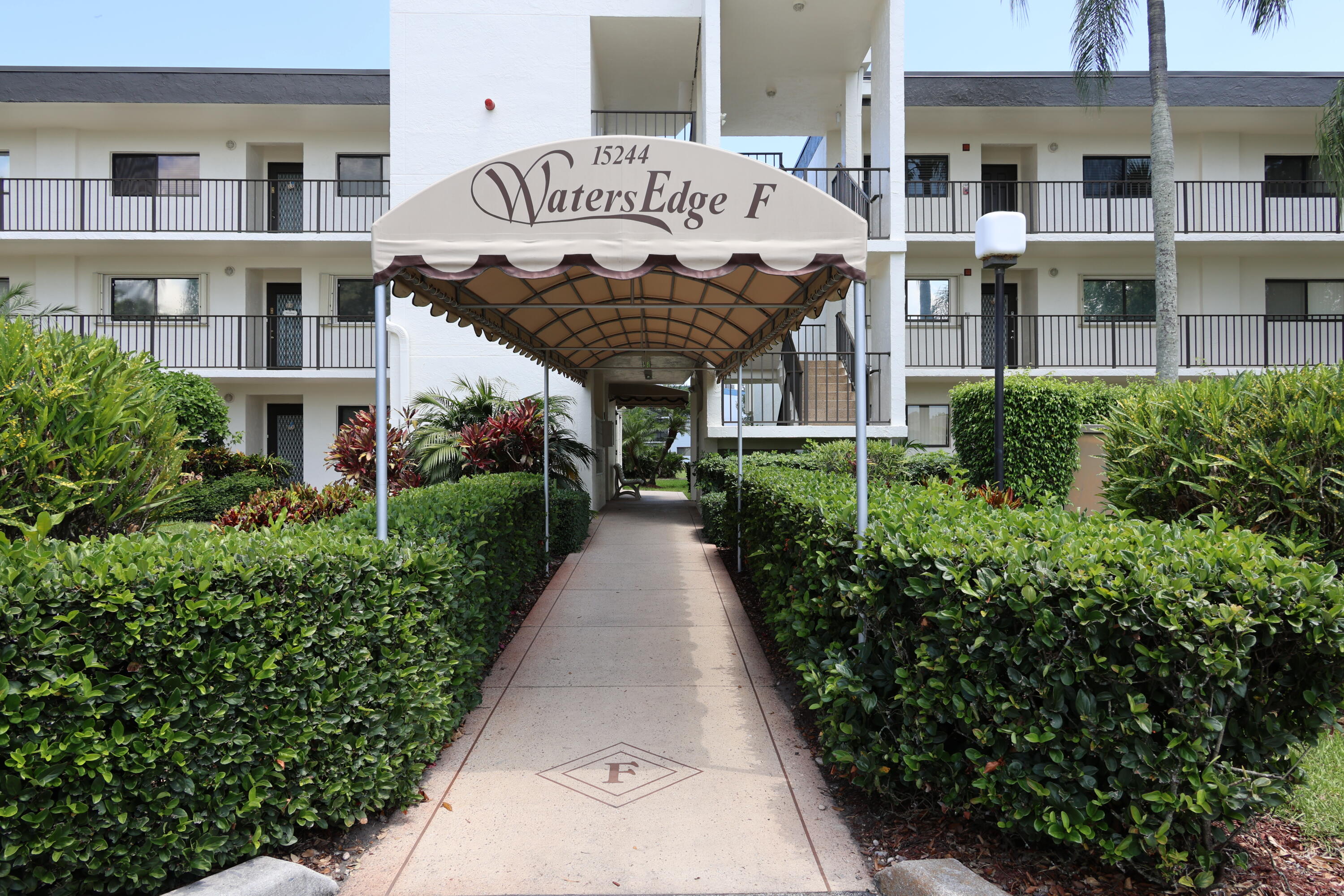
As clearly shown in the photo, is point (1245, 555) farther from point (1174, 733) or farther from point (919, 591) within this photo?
point (919, 591)

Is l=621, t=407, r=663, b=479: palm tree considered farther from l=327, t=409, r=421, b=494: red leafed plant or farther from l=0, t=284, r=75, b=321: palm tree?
l=327, t=409, r=421, b=494: red leafed plant

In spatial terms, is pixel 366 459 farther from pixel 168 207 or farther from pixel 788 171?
pixel 168 207

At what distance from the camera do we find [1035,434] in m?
10.3

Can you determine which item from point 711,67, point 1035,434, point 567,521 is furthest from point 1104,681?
point 711,67

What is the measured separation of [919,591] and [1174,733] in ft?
3.22

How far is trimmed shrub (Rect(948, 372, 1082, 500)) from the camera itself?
403 inches

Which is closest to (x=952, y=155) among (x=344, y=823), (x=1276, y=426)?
(x=1276, y=426)

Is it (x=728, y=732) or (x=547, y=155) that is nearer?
(x=547, y=155)

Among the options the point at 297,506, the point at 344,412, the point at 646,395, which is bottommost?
the point at 297,506

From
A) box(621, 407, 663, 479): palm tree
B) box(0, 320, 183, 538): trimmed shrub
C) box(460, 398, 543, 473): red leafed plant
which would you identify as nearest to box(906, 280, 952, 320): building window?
box(460, 398, 543, 473): red leafed plant

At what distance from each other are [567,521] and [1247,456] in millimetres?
7751

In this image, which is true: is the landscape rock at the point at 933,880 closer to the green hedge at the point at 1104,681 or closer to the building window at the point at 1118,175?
the green hedge at the point at 1104,681

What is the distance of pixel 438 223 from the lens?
4.28 m

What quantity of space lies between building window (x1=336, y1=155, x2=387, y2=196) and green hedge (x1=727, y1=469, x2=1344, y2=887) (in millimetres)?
17592
